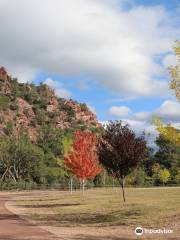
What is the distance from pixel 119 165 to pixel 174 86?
1208 centimetres

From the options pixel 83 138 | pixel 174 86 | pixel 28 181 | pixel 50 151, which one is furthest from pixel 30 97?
pixel 174 86

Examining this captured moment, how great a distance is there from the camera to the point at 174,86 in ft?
66.7

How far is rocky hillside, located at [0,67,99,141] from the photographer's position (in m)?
107

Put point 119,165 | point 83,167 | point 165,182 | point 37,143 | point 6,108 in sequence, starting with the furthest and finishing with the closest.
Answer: point 6,108, point 37,143, point 165,182, point 83,167, point 119,165

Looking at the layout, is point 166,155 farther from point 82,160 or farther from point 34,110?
point 82,160

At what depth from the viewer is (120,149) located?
31.2m

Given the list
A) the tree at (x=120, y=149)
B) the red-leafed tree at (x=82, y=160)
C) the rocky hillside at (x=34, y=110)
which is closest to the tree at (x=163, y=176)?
the rocky hillside at (x=34, y=110)

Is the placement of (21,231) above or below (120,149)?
below

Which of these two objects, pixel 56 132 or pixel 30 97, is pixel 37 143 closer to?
pixel 56 132

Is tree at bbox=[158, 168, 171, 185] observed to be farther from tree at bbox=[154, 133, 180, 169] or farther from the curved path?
the curved path

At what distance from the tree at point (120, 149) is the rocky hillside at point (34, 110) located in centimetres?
6981

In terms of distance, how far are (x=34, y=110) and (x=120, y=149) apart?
3369 inches

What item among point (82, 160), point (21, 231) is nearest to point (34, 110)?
point (82, 160)

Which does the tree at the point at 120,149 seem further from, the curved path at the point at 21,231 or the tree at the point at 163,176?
the tree at the point at 163,176
